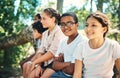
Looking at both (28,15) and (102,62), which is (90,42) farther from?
(28,15)

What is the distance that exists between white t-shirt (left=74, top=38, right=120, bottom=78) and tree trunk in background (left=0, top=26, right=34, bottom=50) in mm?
4117

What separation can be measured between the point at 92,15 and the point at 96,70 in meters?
0.61

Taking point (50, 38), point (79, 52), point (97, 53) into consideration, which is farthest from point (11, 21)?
point (97, 53)

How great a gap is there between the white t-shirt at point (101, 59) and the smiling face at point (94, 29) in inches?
5.0

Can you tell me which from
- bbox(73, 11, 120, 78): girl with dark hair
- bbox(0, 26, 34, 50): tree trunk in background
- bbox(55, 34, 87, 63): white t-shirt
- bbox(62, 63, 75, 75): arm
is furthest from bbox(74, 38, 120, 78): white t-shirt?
bbox(0, 26, 34, 50): tree trunk in background

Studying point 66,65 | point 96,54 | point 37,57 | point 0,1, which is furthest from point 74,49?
point 0,1

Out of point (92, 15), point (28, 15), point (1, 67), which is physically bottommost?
point (1, 67)

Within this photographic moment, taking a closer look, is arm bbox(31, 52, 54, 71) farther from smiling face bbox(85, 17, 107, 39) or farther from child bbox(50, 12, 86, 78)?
smiling face bbox(85, 17, 107, 39)

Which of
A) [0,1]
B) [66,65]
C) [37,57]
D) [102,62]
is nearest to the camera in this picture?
[102,62]

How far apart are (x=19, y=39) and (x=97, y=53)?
19.8 feet

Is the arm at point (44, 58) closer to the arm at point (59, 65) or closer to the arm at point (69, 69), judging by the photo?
the arm at point (59, 65)

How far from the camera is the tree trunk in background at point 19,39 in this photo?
309 inches

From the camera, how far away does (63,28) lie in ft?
12.6

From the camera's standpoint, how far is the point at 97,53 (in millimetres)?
3303
